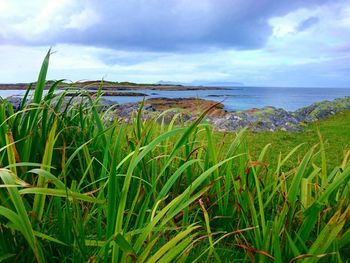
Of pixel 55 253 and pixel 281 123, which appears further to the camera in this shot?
pixel 281 123

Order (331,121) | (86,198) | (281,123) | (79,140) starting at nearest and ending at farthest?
(86,198)
(79,140)
(281,123)
(331,121)

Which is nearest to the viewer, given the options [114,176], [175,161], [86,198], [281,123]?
[114,176]

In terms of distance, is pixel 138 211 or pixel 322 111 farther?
pixel 322 111

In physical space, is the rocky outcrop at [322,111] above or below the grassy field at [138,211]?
below

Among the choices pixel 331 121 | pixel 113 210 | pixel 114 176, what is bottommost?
pixel 331 121

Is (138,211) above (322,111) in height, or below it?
above

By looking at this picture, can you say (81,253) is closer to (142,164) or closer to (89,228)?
(89,228)

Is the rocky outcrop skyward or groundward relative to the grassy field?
groundward

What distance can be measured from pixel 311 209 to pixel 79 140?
1.90 metres

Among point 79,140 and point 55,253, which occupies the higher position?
point 79,140

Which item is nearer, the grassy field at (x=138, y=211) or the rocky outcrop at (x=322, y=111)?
the grassy field at (x=138, y=211)

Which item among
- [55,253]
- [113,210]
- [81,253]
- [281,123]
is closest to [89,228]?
[55,253]

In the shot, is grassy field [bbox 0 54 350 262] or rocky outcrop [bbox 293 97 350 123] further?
rocky outcrop [bbox 293 97 350 123]

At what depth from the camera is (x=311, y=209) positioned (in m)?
2.02
